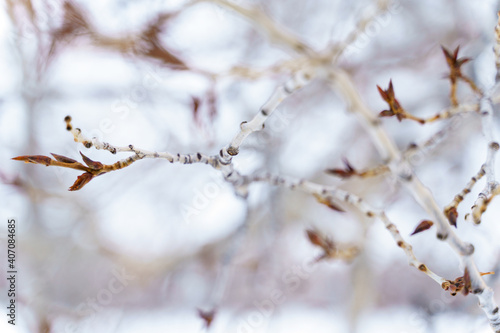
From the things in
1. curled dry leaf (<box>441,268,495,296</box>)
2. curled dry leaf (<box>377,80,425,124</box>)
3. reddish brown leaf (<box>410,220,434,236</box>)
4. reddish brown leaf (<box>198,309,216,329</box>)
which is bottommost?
reddish brown leaf (<box>198,309,216,329</box>)

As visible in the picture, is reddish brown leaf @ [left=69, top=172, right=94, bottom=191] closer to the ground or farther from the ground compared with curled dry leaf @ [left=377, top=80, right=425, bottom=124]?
closer to the ground

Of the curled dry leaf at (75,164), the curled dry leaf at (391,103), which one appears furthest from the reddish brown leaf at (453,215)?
the curled dry leaf at (75,164)

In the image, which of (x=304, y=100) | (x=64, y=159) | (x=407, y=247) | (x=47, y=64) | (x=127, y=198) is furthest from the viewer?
(x=304, y=100)

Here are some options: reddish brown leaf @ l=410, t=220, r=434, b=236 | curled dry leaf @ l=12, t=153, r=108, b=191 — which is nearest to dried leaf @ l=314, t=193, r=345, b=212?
reddish brown leaf @ l=410, t=220, r=434, b=236

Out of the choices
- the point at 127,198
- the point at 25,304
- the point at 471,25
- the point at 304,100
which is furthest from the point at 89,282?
the point at 471,25

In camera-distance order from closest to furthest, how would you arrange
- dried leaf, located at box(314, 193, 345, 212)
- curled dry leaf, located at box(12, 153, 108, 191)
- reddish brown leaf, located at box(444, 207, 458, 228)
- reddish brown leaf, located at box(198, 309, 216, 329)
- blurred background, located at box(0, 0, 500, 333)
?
curled dry leaf, located at box(12, 153, 108, 191) < reddish brown leaf, located at box(444, 207, 458, 228) < dried leaf, located at box(314, 193, 345, 212) < reddish brown leaf, located at box(198, 309, 216, 329) < blurred background, located at box(0, 0, 500, 333)

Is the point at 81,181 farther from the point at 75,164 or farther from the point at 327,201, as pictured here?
the point at 327,201

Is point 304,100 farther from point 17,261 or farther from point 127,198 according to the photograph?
point 17,261

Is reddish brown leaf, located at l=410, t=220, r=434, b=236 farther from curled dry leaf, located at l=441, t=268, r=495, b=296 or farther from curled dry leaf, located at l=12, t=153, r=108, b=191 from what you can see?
curled dry leaf, located at l=12, t=153, r=108, b=191
